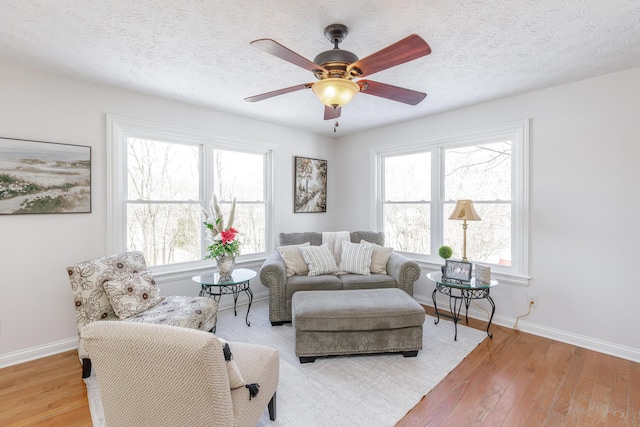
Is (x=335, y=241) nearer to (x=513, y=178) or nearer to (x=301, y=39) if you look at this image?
(x=513, y=178)

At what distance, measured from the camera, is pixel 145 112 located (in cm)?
313

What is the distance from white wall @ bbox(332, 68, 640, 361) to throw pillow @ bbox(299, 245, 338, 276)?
1.92 meters

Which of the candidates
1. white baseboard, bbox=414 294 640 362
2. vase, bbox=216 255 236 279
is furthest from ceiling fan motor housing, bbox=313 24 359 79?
white baseboard, bbox=414 294 640 362

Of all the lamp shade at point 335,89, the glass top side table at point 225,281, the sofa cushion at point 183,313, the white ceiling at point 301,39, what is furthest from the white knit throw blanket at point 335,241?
the lamp shade at point 335,89

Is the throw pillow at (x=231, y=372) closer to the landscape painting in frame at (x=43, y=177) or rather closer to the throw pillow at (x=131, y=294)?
the throw pillow at (x=131, y=294)

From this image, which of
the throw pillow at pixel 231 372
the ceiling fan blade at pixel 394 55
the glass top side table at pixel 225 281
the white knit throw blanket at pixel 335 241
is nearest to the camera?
the throw pillow at pixel 231 372

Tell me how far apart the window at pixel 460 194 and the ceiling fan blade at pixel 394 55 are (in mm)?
2301

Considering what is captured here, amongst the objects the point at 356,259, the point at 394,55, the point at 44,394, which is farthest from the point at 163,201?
the point at 394,55

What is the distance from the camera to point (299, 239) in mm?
3953

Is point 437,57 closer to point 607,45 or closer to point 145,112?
point 607,45

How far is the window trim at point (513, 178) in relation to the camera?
310 cm

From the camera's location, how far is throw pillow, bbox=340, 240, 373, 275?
3.47 m

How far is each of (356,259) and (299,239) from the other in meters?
0.87

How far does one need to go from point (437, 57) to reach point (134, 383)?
284 cm
